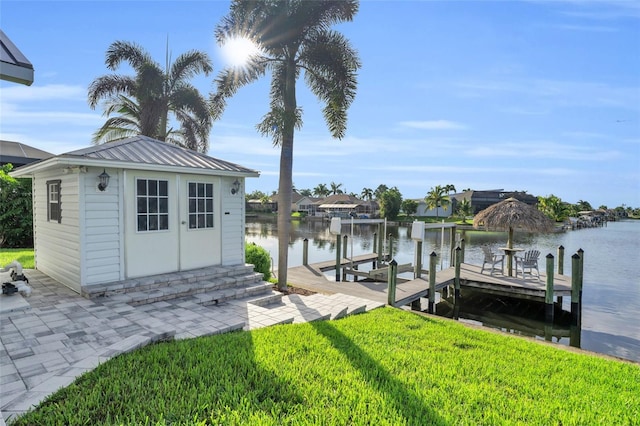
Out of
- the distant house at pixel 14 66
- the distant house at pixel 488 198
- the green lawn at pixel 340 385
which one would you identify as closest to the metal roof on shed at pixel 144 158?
the green lawn at pixel 340 385

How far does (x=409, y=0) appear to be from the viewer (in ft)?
25.3

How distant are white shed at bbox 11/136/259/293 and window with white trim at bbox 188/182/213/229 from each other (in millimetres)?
21

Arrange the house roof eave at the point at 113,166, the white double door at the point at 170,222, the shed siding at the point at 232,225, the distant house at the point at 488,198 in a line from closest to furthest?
the house roof eave at the point at 113,166 < the white double door at the point at 170,222 < the shed siding at the point at 232,225 < the distant house at the point at 488,198

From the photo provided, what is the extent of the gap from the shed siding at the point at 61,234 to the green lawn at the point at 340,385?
11.9 ft

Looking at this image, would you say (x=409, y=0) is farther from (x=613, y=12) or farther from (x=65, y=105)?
(x=65, y=105)

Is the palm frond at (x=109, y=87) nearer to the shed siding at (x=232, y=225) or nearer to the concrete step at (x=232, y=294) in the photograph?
the shed siding at (x=232, y=225)

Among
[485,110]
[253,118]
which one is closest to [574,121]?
[485,110]

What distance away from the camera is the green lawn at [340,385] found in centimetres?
275

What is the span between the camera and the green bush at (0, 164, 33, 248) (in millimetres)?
12672

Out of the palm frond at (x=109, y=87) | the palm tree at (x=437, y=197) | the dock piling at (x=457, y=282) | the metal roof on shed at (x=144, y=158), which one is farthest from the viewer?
the palm tree at (x=437, y=197)

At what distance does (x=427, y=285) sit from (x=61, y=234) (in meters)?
9.04

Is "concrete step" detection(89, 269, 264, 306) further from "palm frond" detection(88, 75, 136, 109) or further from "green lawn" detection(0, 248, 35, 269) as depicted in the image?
"palm frond" detection(88, 75, 136, 109)

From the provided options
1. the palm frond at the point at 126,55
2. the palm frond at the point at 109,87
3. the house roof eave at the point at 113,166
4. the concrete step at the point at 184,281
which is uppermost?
the palm frond at the point at 126,55

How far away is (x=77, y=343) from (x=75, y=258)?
2744mm
